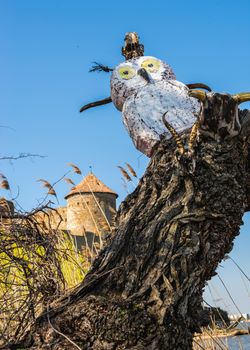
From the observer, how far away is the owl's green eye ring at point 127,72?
2.88m

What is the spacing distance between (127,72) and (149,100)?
0.42m

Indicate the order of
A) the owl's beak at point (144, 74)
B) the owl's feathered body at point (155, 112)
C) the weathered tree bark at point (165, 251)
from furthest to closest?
the owl's beak at point (144, 74) → the owl's feathered body at point (155, 112) → the weathered tree bark at point (165, 251)

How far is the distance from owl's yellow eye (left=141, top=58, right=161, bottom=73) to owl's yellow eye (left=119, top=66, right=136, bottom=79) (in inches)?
4.2

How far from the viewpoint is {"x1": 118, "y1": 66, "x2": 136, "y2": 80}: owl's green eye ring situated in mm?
2879

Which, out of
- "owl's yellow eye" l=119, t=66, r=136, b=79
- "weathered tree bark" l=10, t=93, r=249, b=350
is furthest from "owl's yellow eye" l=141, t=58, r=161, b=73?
"weathered tree bark" l=10, t=93, r=249, b=350

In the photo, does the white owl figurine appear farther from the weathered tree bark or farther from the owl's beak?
the weathered tree bark

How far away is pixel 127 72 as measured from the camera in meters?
2.91

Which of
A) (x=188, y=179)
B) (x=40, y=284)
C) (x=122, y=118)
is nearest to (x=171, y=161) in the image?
(x=188, y=179)

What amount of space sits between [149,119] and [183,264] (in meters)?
1.08

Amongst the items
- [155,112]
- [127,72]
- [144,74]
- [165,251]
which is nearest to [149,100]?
[155,112]

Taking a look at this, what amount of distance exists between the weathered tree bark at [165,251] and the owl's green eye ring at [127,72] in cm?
120

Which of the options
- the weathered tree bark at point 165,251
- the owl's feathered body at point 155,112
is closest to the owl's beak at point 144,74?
the owl's feathered body at point 155,112

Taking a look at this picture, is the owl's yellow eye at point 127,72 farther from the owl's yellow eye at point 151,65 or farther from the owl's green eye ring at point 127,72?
the owl's yellow eye at point 151,65

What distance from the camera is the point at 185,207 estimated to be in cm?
162
